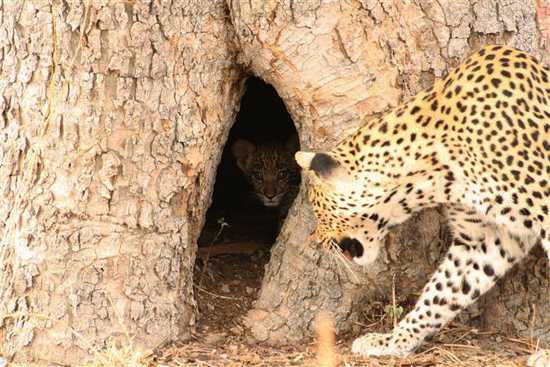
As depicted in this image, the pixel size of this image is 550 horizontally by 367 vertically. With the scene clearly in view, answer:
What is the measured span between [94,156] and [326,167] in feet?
4.21

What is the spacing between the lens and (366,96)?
523cm

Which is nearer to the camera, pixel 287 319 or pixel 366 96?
pixel 366 96

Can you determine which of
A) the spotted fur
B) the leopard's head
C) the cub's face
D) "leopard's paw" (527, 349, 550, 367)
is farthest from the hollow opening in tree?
"leopard's paw" (527, 349, 550, 367)

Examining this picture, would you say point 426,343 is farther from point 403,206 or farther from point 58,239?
point 58,239

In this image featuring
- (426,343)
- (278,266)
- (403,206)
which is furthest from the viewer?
(278,266)

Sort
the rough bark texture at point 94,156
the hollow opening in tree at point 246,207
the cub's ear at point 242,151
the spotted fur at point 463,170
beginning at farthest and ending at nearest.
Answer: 1. the cub's ear at point 242,151
2. the hollow opening in tree at point 246,207
3. the rough bark texture at point 94,156
4. the spotted fur at point 463,170

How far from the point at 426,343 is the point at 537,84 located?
161cm

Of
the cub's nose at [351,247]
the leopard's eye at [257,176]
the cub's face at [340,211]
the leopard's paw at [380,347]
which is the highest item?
the cub's face at [340,211]

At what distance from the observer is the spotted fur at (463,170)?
4.52 m

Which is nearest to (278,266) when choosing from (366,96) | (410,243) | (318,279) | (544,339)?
(318,279)

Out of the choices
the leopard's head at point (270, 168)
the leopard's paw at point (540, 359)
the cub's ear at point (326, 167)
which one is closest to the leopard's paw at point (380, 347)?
the leopard's paw at point (540, 359)

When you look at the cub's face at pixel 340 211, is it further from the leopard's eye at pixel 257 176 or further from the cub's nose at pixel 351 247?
the leopard's eye at pixel 257 176

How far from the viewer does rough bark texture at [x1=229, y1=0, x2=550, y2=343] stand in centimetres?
510

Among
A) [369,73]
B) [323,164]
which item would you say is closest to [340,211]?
[323,164]
